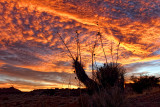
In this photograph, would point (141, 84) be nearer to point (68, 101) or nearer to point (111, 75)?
point (111, 75)

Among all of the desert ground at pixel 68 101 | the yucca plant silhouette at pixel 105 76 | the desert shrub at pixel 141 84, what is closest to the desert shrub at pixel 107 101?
the desert ground at pixel 68 101

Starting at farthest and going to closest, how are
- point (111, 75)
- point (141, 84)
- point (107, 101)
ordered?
point (141, 84) < point (111, 75) < point (107, 101)

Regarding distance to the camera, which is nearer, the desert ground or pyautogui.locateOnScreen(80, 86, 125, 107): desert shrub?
pyautogui.locateOnScreen(80, 86, 125, 107): desert shrub

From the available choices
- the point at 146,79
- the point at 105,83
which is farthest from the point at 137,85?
the point at 105,83

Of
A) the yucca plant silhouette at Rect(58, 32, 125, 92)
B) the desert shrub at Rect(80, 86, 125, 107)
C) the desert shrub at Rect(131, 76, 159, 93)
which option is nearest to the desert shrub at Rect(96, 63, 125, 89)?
the yucca plant silhouette at Rect(58, 32, 125, 92)

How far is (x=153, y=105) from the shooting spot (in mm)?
5672

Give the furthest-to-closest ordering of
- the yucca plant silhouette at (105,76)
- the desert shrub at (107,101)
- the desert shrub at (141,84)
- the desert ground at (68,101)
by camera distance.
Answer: the desert shrub at (141,84) < the yucca plant silhouette at (105,76) < the desert ground at (68,101) < the desert shrub at (107,101)

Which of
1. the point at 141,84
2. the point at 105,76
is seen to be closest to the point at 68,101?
the point at 105,76

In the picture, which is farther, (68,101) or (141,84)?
(141,84)

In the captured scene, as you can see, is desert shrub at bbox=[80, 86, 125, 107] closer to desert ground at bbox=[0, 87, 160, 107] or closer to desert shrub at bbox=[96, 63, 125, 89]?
desert ground at bbox=[0, 87, 160, 107]

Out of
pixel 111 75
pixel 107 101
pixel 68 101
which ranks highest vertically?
pixel 111 75

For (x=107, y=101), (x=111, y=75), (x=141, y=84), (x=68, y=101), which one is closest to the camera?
(x=107, y=101)

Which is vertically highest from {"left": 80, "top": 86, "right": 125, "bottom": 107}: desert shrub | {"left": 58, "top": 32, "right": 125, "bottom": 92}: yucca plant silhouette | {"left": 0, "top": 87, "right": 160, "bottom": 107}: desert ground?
{"left": 58, "top": 32, "right": 125, "bottom": 92}: yucca plant silhouette

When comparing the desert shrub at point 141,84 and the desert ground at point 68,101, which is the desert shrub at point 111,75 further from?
the desert shrub at point 141,84
